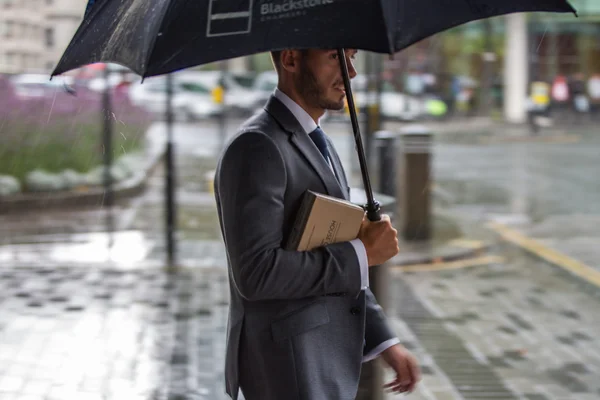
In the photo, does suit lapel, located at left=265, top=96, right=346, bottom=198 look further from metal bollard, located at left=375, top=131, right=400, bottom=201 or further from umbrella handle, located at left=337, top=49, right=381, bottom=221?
metal bollard, located at left=375, top=131, right=400, bottom=201

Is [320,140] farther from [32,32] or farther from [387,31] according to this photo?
[32,32]

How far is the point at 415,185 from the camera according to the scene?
33.5 feet

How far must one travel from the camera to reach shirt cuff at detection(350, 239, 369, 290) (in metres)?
2.45

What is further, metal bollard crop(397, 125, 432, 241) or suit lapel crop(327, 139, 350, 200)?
metal bollard crop(397, 125, 432, 241)

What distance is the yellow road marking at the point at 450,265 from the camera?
889 cm

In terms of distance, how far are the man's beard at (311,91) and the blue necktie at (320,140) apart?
90 millimetres

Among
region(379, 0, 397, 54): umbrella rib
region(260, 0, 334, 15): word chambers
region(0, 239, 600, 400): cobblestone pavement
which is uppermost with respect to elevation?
region(260, 0, 334, 15): word chambers

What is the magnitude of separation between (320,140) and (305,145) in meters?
0.14

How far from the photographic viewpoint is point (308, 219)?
238 centimetres

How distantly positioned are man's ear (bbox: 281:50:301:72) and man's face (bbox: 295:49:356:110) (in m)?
0.01

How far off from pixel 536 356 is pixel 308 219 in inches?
158

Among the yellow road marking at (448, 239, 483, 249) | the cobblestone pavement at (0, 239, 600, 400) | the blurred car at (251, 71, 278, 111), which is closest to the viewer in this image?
the cobblestone pavement at (0, 239, 600, 400)

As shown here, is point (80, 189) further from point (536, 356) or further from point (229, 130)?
point (229, 130)

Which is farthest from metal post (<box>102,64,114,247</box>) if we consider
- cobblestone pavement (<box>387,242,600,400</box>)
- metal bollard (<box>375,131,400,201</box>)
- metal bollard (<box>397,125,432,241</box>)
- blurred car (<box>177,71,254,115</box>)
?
blurred car (<box>177,71,254,115</box>)
